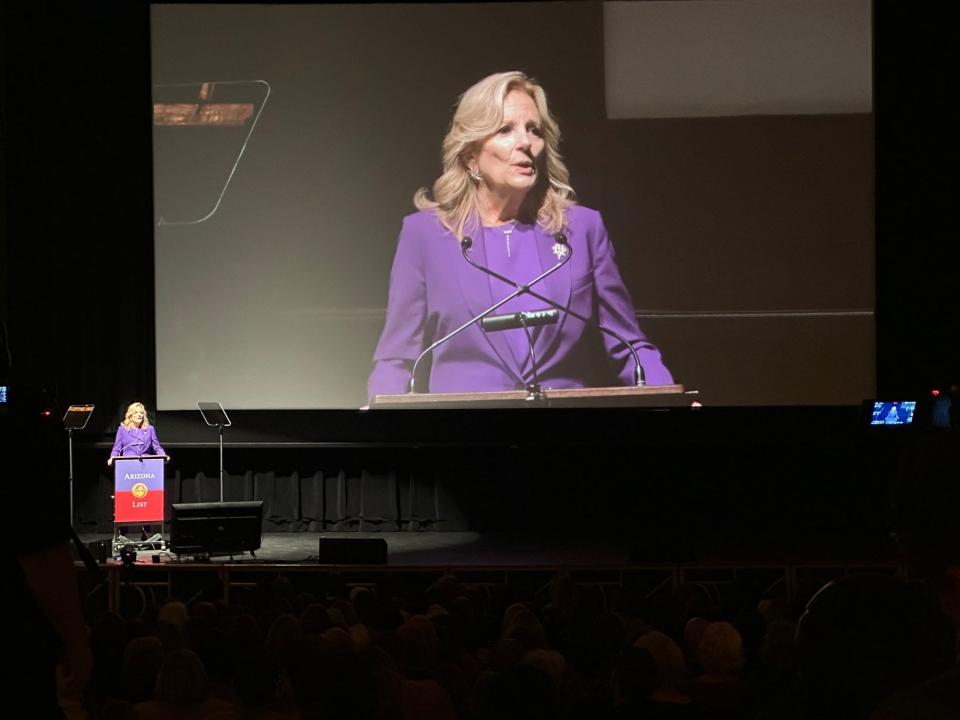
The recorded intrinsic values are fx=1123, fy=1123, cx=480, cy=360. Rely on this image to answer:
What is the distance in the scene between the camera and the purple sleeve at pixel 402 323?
904 cm

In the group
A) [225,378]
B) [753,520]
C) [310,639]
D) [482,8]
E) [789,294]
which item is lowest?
[753,520]

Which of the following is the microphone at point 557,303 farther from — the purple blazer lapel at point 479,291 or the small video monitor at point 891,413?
the small video monitor at point 891,413

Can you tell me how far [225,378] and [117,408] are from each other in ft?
3.84

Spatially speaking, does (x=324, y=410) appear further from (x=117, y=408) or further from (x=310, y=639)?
(x=310, y=639)

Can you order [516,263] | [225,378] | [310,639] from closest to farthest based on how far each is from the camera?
[310,639]
[516,263]
[225,378]

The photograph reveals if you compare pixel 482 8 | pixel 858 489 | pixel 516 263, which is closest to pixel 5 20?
pixel 482 8

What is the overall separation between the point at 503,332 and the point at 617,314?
3.11 feet

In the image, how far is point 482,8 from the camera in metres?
9.11

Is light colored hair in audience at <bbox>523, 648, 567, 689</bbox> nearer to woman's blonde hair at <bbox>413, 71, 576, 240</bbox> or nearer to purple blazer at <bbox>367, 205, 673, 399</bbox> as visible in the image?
purple blazer at <bbox>367, 205, 673, 399</bbox>

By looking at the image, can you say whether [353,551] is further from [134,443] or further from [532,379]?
[134,443]

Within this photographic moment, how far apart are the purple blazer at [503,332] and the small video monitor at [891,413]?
70.5 inches

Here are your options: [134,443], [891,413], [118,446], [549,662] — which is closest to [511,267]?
[891,413]

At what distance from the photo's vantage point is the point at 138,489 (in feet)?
27.5

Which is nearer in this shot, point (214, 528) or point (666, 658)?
point (666, 658)
